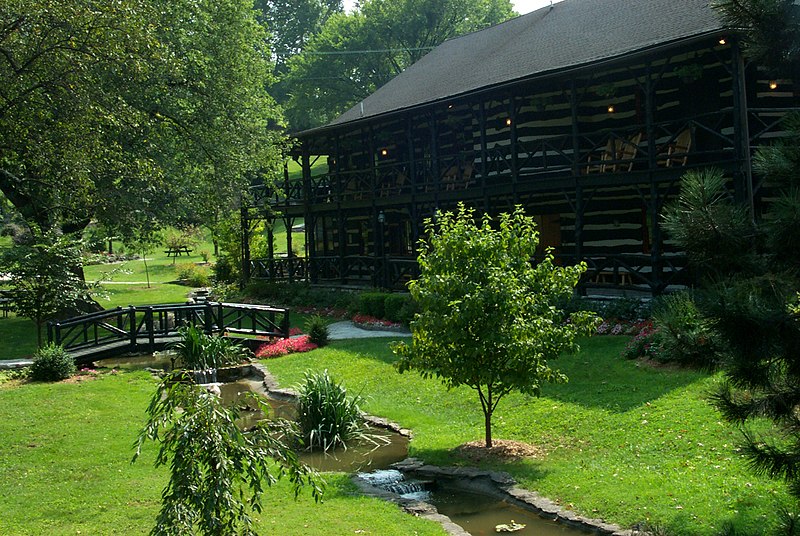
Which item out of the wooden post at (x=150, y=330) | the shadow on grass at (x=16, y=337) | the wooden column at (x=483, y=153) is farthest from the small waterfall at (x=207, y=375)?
the wooden column at (x=483, y=153)

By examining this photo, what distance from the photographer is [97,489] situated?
402 inches

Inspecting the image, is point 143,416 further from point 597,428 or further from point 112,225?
point 112,225

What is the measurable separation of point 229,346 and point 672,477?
13519mm

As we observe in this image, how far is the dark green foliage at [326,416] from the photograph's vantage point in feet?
43.5

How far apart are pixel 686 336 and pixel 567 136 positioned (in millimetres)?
15227

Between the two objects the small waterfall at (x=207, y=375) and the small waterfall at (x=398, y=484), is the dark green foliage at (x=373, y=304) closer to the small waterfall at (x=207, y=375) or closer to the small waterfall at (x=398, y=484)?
the small waterfall at (x=207, y=375)

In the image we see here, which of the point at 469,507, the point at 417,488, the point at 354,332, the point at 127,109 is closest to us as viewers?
the point at 469,507

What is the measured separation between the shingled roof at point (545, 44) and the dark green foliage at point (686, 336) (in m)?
10.6

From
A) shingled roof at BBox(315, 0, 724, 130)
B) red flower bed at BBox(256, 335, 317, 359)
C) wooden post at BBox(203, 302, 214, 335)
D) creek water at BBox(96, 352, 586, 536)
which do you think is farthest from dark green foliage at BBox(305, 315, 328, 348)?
shingled roof at BBox(315, 0, 724, 130)

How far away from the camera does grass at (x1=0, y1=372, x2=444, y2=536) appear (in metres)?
8.91

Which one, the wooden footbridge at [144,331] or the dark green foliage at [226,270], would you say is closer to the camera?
the wooden footbridge at [144,331]

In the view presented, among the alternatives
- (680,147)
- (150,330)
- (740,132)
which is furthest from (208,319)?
(740,132)

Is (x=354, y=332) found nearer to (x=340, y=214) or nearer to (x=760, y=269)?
(x=340, y=214)

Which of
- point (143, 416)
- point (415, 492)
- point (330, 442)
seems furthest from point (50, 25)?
point (415, 492)
